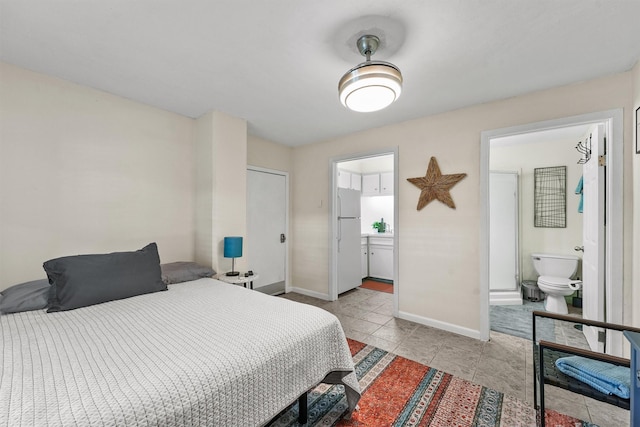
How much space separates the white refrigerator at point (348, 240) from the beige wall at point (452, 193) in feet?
3.47

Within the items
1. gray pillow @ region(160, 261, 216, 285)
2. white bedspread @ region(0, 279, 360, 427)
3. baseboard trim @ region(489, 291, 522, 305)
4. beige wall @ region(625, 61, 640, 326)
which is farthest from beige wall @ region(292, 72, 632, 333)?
gray pillow @ region(160, 261, 216, 285)

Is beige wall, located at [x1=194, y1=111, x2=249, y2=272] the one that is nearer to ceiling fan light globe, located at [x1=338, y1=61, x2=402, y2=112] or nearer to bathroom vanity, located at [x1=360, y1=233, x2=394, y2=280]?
ceiling fan light globe, located at [x1=338, y1=61, x2=402, y2=112]

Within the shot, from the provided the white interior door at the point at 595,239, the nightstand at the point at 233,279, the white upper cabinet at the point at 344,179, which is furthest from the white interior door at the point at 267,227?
the white interior door at the point at 595,239

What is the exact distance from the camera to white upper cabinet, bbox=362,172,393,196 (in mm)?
5539

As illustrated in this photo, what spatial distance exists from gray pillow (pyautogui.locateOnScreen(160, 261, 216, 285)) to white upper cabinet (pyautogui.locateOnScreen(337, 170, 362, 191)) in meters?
3.09

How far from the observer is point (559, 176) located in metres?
3.95

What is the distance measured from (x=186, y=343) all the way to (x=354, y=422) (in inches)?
45.1

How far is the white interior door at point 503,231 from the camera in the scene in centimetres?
400

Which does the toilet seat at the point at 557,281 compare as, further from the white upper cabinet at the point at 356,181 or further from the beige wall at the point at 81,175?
the beige wall at the point at 81,175

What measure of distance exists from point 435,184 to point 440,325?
63.5 inches

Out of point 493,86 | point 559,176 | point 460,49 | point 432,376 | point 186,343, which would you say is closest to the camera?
point 186,343

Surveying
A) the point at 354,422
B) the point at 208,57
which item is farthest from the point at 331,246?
the point at 208,57

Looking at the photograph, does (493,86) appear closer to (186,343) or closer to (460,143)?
(460,143)

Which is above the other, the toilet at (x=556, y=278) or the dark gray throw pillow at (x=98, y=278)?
the dark gray throw pillow at (x=98, y=278)
